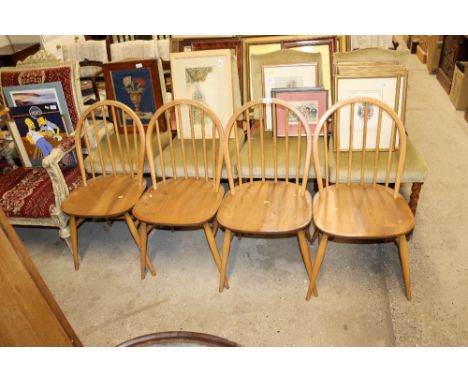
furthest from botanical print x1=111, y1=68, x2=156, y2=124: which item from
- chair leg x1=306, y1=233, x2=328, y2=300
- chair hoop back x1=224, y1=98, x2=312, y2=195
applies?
chair leg x1=306, y1=233, x2=328, y2=300

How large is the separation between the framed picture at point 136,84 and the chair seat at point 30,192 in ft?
1.90

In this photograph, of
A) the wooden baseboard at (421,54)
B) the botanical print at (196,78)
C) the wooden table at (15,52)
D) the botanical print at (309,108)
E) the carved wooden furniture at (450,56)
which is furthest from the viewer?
the wooden baseboard at (421,54)

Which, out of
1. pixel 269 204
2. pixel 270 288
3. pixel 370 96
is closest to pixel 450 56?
pixel 370 96

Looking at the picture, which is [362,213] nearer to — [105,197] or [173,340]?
[173,340]

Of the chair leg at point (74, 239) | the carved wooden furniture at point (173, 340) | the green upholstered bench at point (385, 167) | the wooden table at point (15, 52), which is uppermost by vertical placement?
the wooden table at point (15, 52)

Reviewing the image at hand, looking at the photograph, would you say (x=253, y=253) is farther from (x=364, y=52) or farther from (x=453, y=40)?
(x=453, y=40)

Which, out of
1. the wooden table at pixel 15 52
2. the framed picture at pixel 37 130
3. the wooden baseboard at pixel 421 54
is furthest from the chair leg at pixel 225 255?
the wooden baseboard at pixel 421 54

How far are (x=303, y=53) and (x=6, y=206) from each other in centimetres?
199

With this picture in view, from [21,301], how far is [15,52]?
145 inches

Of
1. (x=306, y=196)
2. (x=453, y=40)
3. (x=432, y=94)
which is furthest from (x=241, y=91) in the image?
(x=453, y=40)

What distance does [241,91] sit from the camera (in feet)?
8.68

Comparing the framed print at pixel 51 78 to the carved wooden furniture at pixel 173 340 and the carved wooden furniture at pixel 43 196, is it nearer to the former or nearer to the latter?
the carved wooden furniture at pixel 43 196

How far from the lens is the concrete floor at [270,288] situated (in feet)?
5.84

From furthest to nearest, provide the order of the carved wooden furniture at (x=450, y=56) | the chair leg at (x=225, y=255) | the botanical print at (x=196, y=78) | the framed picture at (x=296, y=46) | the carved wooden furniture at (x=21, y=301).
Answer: the carved wooden furniture at (x=450, y=56), the framed picture at (x=296, y=46), the botanical print at (x=196, y=78), the chair leg at (x=225, y=255), the carved wooden furniture at (x=21, y=301)
